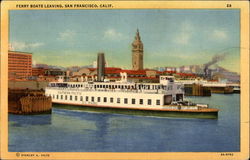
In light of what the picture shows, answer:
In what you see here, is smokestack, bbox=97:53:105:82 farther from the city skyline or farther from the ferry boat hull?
the ferry boat hull

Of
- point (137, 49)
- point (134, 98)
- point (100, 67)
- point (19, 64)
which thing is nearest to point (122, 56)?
point (137, 49)

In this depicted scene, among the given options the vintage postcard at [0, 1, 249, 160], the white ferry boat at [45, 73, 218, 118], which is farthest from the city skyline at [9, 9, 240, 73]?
the white ferry boat at [45, 73, 218, 118]

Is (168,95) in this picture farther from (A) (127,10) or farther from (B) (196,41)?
(A) (127,10)

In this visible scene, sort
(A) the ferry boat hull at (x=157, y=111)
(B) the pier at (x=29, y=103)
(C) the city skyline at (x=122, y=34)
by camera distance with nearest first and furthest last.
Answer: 1. (C) the city skyline at (x=122, y=34)
2. (B) the pier at (x=29, y=103)
3. (A) the ferry boat hull at (x=157, y=111)

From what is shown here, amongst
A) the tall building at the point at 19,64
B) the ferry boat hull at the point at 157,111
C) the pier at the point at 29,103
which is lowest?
the ferry boat hull at the point at 157,111

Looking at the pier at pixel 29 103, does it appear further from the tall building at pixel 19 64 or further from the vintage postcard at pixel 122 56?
the tall building at pixel 19 64

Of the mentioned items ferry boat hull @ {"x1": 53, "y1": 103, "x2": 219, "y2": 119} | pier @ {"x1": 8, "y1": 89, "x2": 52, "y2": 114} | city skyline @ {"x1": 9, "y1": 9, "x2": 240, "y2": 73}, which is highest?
city skyline @ {"x1": 9, "y1": 9, "x2": 240, "y2": 73}

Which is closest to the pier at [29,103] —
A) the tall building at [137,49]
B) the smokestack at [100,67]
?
the smokestack at [100,67]
